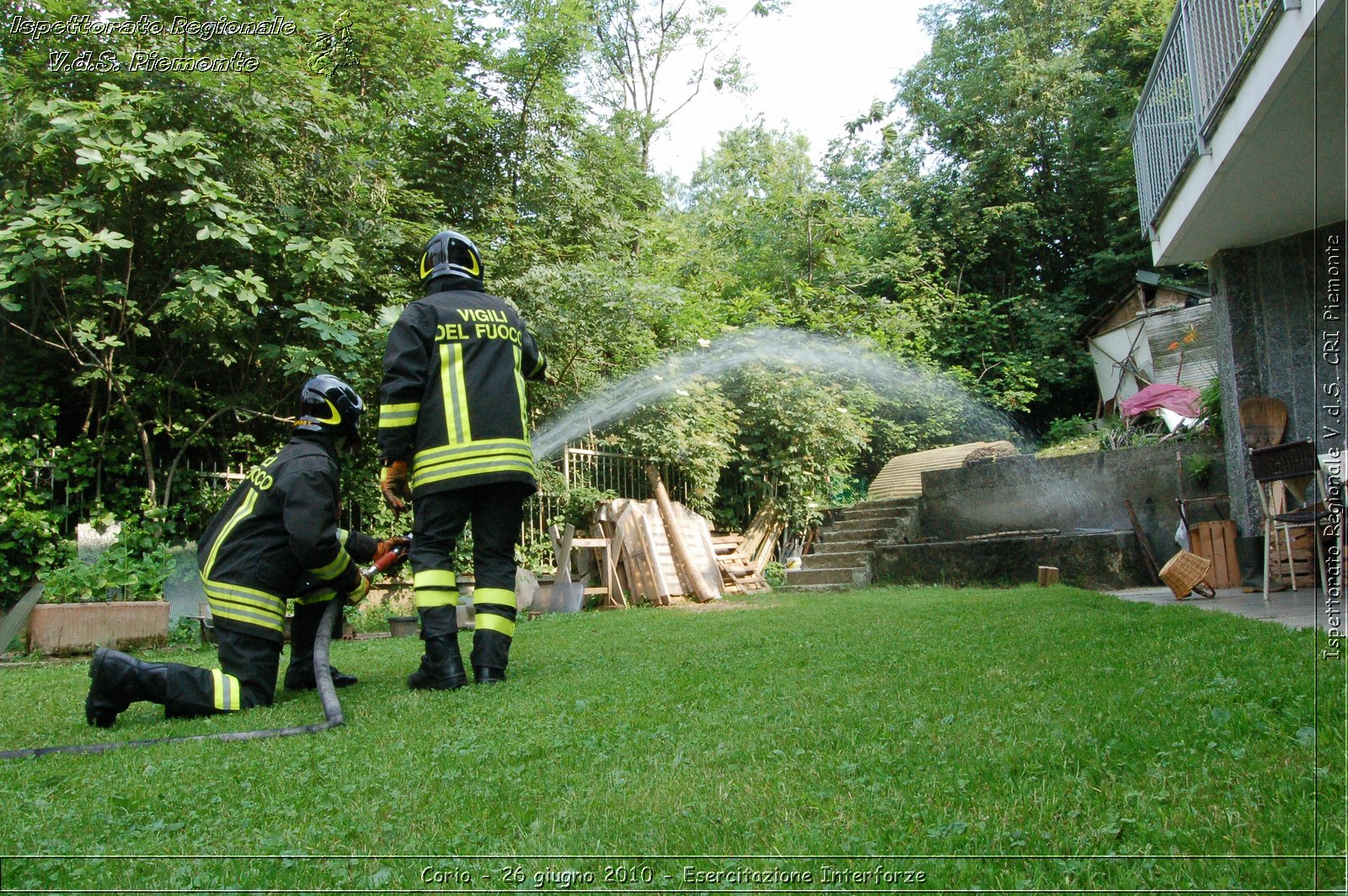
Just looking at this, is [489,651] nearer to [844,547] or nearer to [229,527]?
[229,527]

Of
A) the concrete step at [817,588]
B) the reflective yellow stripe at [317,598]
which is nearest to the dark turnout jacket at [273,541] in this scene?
the reflective yellow stripe at [317,598]

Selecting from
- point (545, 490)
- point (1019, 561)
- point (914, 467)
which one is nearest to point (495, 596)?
point (545, 490)

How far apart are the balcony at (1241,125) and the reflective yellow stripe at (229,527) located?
5.52 m

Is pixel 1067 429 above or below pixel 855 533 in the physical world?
above

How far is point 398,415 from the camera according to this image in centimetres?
463

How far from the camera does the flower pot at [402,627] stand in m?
8.11

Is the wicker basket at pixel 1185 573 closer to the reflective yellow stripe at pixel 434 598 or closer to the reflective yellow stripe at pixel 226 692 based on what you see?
the reflective yellow stripe at pixel 434 598

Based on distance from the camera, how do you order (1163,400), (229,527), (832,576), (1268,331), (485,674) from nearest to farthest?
(229,527) → (485,674) → (1268,331) → (832,576) → (1163,400)

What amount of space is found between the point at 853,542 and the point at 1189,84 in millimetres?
7523

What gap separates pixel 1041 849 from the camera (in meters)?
1.87

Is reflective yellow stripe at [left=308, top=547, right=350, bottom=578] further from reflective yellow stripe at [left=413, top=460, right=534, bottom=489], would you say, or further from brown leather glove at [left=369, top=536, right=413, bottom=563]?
reflective yellow stripe at [left=413, top=460, right=534, bottom=489]

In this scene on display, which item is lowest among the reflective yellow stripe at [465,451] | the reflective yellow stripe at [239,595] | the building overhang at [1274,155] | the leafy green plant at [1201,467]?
the reflective yellow stripe at [239,595]

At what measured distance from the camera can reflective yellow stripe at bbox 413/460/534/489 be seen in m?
4.59

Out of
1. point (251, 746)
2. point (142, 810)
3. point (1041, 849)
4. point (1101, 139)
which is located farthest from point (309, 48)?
point (1101, 139)
